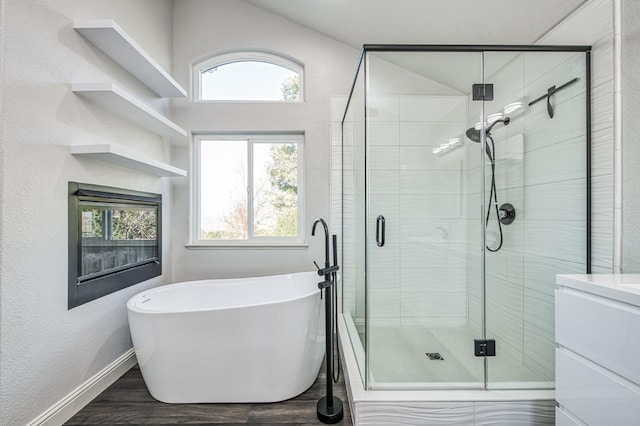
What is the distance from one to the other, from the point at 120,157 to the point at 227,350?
1.33 m

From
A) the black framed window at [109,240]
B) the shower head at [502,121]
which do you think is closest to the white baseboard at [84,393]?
the black framed window at [109,240]

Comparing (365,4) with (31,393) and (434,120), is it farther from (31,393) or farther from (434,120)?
(31,393)

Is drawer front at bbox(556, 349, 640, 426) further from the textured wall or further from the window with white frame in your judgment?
the window with white frame

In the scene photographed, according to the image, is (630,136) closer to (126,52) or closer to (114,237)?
(126,52)

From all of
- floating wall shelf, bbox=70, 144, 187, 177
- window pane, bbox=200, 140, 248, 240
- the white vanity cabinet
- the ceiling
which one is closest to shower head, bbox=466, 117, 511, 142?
the ceiling

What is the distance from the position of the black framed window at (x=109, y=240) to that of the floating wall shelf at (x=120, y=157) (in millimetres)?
183

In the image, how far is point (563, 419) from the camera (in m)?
1.36

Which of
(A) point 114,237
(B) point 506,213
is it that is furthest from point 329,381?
(A) point 114,237

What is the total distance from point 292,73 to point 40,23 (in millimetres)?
2011

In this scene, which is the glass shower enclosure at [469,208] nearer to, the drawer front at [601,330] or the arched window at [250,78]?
the drawer front at [601,330]

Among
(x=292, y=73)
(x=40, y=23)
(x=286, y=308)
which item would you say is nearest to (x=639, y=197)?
(x=286, y=308)

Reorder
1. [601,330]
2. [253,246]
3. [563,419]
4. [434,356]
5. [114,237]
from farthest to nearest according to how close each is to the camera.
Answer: [253,246], [114,237], [434,356], [563,419], [601,330]

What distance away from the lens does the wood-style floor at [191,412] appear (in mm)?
1745

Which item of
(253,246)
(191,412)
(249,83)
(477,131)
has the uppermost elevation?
(249,83)
